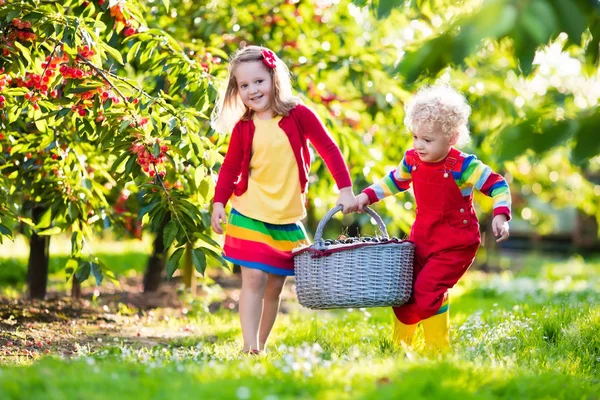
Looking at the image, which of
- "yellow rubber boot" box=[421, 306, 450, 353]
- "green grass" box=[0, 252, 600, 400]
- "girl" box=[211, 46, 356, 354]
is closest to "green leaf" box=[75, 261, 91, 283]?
"green grass" box=[0, 252, 600, 400]

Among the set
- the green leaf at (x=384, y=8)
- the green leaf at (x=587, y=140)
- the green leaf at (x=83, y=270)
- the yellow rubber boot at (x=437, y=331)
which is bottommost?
the yellow rubber boot at (x=437, y=331)

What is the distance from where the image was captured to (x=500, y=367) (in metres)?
2.95

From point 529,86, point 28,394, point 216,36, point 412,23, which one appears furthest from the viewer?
point 529,86

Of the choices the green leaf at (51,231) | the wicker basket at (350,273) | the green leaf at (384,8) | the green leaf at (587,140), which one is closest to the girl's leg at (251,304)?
the wicker basket at (350,273)

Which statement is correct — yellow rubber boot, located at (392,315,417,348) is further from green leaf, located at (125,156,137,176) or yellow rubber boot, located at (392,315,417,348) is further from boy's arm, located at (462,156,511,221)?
green leaf, located at (125,156,137,176)

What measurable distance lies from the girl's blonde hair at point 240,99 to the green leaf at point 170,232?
1.81 feet

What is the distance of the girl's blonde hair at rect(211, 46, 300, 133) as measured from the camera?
3688 mm

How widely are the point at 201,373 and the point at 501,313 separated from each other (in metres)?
2.91

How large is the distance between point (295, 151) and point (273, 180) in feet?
0.58

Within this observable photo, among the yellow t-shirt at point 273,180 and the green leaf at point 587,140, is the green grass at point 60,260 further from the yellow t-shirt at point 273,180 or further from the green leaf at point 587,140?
the green leaf at point 587,140

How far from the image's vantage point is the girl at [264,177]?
3631mm

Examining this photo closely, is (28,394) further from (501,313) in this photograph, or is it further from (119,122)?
(501,313)

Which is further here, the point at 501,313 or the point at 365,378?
the point at 501,313

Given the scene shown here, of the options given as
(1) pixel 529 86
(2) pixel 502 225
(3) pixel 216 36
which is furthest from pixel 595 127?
(1) pixel 529 86
